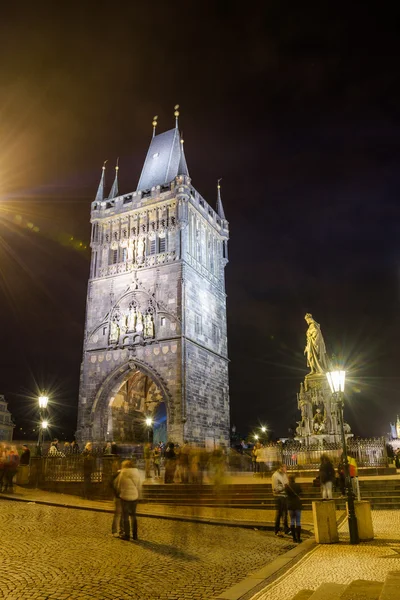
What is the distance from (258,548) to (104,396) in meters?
26.3

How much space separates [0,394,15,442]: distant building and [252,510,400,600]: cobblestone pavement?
60.1 metres

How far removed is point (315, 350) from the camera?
2366 cm

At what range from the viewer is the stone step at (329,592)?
5.24 meters

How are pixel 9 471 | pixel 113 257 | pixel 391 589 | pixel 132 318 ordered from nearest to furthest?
pixel 391 589 < pixel 9 471 < pixel 132 318 < pixel 113 257

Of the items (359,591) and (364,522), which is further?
(364,522)

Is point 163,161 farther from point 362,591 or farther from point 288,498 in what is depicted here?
point 362,591

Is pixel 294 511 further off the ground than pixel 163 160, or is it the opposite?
pixel 163 160

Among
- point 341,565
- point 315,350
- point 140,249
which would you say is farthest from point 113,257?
point 341,565

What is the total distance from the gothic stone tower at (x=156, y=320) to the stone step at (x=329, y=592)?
82.5ft

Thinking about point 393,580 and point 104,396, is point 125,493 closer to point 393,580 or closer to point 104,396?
point 393,580

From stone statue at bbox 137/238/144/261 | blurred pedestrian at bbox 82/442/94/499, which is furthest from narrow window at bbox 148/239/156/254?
blurred pedestrian at bbox 82/442/94/499

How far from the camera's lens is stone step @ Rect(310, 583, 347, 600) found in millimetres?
5241

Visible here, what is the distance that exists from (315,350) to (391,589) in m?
19.3

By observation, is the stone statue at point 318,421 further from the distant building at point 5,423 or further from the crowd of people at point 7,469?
the distant building at point 5,423
